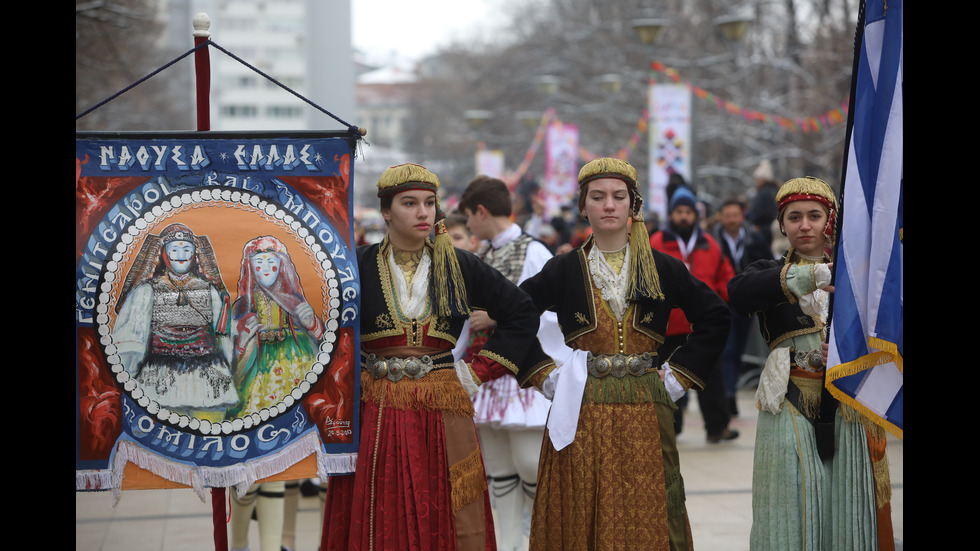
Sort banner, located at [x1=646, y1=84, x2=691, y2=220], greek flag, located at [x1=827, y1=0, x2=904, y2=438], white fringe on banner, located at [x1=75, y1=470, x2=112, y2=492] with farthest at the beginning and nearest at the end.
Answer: banner, located at [x1=646, y1=84, x2=691, y2=220] < white fringe on banner, located at [x1=75, y1=470, x2=112, y2=492] < greek flag, located at [x1=827, y1=0, x2=904, y2=438]

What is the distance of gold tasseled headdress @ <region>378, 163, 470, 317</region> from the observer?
421cm

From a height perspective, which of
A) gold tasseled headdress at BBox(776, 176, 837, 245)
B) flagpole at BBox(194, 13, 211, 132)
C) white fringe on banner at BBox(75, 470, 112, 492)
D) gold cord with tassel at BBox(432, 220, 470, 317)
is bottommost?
white fringe on banner at BBox(75, 470, 112, 492)

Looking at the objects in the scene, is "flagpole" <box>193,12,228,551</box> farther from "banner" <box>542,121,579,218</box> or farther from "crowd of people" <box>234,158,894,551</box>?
"banner" <box>542,121,579,218</box>

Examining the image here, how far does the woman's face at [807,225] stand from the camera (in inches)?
169

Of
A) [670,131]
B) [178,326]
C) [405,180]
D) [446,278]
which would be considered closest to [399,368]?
[446,278]

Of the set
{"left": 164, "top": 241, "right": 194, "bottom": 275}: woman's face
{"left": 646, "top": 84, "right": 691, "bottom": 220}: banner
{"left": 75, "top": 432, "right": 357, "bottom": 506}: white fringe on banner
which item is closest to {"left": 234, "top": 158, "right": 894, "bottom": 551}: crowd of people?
{"left": 75, "top": 432, "right": 357, "bottom": 506}: white fringe on banner

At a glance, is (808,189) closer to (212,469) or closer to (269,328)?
(269,328)

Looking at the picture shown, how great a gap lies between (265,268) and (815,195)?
222 cm

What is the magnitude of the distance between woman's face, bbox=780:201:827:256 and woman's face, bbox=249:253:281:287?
6.86 ft

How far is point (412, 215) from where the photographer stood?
423cm

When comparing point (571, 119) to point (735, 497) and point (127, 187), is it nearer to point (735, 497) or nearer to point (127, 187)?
point (735, 497)

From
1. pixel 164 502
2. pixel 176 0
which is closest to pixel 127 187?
pixel 164 502

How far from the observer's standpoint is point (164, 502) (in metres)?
7.09

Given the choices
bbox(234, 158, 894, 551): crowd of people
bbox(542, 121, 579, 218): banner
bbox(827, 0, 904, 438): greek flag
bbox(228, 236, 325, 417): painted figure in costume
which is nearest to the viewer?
bbox(827, 0, 904, 438): greek flag
